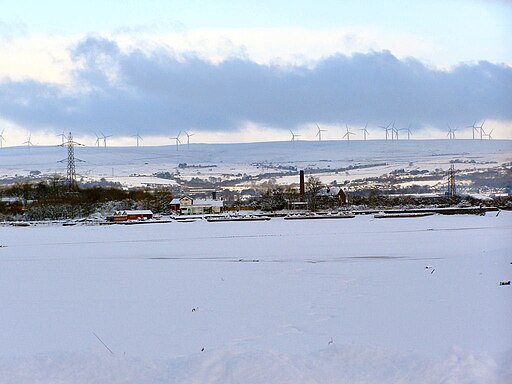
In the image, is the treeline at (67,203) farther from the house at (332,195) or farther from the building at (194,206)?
the house at (332,195)

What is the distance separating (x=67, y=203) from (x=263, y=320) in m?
51.4

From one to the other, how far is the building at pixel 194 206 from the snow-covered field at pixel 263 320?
4756cm

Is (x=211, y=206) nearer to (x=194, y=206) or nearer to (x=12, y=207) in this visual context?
(x=194, y=206)

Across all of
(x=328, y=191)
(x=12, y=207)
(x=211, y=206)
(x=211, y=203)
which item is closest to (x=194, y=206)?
(x=211, y=206)

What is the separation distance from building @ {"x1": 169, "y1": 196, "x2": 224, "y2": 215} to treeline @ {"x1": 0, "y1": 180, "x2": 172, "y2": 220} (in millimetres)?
1015

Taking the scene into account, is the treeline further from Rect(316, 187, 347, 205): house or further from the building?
Rect(316, 187, 347, 205): house

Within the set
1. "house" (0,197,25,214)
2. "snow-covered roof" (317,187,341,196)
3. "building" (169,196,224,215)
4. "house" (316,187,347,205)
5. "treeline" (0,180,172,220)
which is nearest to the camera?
"treeline" (0,180,172,220)

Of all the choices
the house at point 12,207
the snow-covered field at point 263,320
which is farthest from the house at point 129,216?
the snow-covered field at point 263,320

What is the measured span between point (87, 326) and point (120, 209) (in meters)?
52.6

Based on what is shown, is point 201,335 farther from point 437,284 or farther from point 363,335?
point 437,284

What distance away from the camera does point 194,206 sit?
66062 millimetres

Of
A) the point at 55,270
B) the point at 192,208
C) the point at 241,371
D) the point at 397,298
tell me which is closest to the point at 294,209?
the point at 192,208

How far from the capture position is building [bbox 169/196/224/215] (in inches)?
2532

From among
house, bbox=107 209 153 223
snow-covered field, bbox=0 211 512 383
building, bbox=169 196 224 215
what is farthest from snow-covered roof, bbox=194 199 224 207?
snow-covered field, bbox=0 211 512 383
